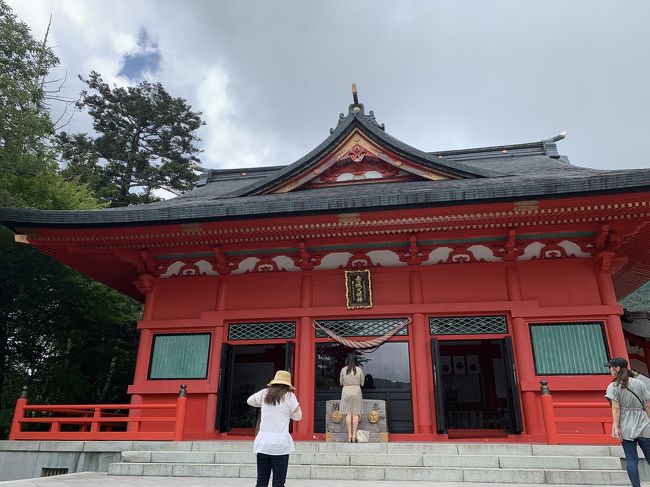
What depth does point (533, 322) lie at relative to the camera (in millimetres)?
9242

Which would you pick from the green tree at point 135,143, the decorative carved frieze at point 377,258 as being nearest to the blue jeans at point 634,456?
the decorative carved frieze at point 377,258

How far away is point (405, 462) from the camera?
682 cm

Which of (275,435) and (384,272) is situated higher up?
(384,272)

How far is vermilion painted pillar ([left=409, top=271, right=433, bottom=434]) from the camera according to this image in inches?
352

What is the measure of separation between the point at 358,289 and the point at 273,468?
576 cm

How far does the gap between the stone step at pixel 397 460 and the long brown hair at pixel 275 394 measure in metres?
2.84

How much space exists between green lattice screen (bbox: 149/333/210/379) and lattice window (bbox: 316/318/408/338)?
2.61 meters

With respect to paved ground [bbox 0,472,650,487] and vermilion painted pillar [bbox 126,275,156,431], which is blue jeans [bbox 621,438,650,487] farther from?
vermilion painted pillar [bbox 126,275,156,431]

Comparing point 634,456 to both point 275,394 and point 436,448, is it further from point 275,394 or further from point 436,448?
point 275,394

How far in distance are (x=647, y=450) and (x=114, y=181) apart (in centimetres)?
2937

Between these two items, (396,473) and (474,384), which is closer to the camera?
(396,473)

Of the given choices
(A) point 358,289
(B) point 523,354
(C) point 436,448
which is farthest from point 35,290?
(B) point 523,354

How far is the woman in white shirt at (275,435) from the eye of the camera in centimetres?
446

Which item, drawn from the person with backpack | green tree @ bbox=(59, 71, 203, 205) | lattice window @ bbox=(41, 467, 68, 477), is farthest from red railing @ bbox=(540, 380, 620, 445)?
green tree @ bbox=(59, 71, 203, 205)
